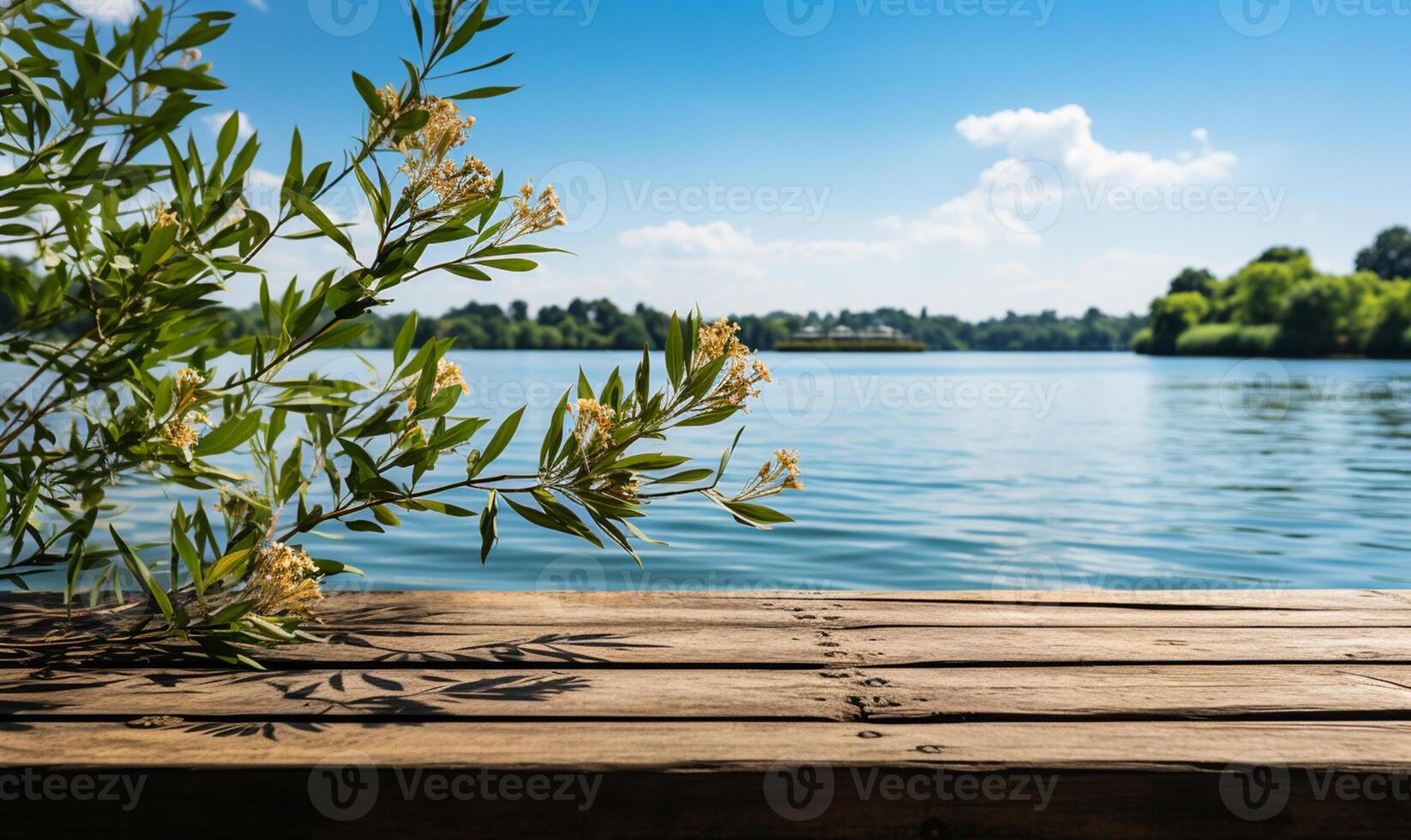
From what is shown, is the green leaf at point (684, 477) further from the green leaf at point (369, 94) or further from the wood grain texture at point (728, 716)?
the green leaf at point (369, 94)

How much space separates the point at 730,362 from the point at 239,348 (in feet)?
3.61

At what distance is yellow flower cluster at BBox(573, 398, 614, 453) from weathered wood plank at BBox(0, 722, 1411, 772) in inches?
22.7

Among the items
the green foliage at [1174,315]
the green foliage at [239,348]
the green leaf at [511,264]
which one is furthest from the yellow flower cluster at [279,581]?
the green foliage at [1174,315]

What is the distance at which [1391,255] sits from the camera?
87.8 m

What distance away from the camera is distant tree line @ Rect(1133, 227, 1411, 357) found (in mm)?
57719

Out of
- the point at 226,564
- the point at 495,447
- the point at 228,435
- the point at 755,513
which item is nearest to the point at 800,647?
the point at 755,513

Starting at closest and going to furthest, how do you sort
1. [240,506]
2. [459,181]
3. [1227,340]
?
[459,181]
[240,506]
[1227,340]

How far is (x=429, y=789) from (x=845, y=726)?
0.65 m

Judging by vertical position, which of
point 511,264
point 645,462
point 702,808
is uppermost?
point 511,264

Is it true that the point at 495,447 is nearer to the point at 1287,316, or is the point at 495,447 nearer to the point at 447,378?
the point at 447,378

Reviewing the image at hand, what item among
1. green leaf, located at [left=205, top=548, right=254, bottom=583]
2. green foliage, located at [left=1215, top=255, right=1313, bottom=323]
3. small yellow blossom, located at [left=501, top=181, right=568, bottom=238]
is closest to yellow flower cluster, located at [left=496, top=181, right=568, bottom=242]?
small yellow blossom, located at [left=501, top=181, right=568, bottom=238]

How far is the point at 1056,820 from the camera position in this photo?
4.37ft

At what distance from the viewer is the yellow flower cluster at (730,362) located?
185cm

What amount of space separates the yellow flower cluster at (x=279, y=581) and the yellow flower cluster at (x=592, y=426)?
1.89 ft
